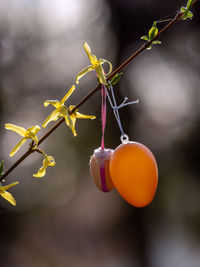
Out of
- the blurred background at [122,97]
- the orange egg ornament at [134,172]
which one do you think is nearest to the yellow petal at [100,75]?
the orange egg ornament at [134,172]

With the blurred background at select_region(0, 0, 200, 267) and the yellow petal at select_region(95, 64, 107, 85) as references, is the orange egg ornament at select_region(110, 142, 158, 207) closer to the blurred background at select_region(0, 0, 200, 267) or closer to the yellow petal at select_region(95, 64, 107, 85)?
the yellow petal at select_region(95, 64, 107, 85)

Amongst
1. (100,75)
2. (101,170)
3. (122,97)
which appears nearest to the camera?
(100,75)

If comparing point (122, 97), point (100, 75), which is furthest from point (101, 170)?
point (122, 97)

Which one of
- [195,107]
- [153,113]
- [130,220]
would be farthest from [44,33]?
[130,220]

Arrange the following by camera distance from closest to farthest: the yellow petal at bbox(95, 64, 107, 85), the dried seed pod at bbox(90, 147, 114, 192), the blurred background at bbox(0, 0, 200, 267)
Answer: the yellow petal at bbox(95, 64, 107, 85), the dried seed pod at bbox(90, 147, 114, 192), the blurred background at bbox(0, 0, 200, 267)

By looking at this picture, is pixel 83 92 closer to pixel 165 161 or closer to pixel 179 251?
pixel 165 161

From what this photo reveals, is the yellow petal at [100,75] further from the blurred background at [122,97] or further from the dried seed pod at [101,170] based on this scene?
the blurred background at [122,97]

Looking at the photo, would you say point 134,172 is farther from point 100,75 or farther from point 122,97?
point 122,97

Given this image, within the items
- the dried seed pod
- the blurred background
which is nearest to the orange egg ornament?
the dried seed pod
